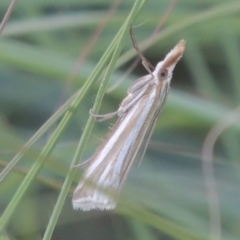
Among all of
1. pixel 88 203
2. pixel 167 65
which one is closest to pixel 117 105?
pixel 167 65

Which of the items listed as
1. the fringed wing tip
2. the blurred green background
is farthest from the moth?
the blurred green background

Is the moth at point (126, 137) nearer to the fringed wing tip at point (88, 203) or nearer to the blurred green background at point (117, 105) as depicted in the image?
the fringed wing tip at point (88, 203)

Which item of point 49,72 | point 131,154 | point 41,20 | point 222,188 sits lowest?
point 222,188

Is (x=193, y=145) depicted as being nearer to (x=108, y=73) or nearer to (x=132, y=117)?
(x=132, y=117)

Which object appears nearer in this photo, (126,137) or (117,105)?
(126,137)

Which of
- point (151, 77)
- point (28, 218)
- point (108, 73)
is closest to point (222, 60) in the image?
point (28, 218)

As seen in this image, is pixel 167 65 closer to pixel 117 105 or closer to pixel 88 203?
pixel 88 203

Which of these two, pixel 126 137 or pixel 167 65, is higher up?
pixel 167 65
